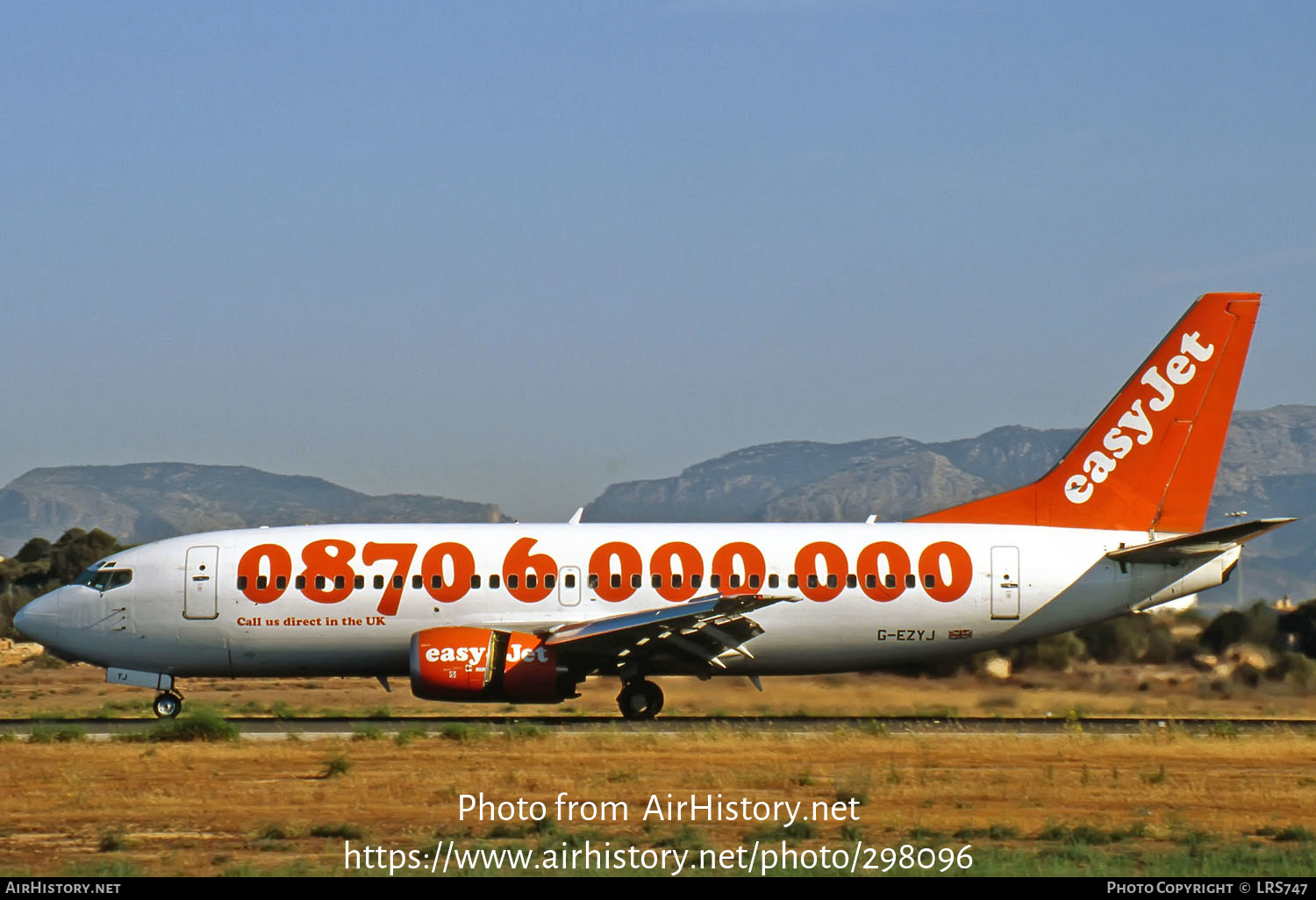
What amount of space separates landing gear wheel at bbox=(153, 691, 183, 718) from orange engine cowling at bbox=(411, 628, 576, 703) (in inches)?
199

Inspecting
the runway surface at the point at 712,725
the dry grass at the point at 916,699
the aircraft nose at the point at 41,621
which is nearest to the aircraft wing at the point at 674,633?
the runway surface at the point at 712,725

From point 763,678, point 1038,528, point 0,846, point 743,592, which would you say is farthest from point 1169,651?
point 0,846

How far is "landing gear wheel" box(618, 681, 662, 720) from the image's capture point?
90.6 feet

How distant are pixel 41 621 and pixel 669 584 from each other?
→ 1170 cm

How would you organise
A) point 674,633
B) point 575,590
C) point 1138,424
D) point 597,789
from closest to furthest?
1. point 597,789
2. point 674,633
3. point 575,590
4. point 1138,424

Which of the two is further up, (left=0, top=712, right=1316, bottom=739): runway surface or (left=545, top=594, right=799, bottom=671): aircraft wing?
(left=545, top=594, right=799, bottom=671): aircraft wing

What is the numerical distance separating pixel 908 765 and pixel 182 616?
46.3ft

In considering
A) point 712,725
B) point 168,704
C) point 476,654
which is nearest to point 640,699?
point 712,725

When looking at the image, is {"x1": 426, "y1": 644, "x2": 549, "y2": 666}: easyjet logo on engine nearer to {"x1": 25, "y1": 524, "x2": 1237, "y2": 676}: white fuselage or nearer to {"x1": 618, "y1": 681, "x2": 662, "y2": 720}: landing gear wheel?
{"x1": 25, "y1": 524, "x2": 1237, "y2": 676}: white fuselage

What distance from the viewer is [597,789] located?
18.3 metres

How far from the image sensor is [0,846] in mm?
14352

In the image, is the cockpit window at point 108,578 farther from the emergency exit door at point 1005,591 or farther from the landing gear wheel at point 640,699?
the emergency exit door at point 1005,591

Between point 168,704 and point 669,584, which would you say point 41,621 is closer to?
point 168,704

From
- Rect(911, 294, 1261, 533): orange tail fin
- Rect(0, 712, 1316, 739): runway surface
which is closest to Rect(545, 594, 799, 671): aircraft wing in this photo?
Rect(0, 712, 1316, 739): runway surface
